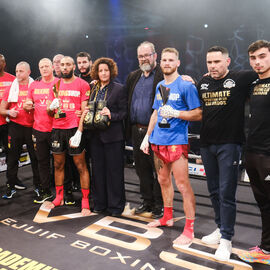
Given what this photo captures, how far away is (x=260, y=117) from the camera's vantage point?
210 cm

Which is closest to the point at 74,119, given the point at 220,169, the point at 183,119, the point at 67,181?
the point at 67,181

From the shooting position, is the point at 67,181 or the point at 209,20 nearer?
the point at 67,181

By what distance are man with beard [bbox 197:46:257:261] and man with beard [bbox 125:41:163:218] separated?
70cm

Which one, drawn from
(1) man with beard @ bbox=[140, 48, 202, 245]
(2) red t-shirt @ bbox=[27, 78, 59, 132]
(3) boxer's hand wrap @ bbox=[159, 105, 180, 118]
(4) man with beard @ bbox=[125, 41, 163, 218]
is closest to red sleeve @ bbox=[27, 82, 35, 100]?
(2) red t-shirt @ bbox=[27, 78, 59, 132]

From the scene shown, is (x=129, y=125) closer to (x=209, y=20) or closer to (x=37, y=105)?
(x=37, y=105)

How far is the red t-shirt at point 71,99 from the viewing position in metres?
3.13

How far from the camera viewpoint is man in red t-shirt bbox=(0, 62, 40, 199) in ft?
11.8

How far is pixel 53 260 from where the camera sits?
7.63 ft

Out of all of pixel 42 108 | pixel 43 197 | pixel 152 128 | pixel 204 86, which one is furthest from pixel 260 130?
pixel 43 197

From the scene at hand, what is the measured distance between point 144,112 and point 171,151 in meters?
0.59

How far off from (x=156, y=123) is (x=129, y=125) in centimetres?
57

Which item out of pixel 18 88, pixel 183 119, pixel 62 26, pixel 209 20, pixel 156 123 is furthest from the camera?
pixel 62 26

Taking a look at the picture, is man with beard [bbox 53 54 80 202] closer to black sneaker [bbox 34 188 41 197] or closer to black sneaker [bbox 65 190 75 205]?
black sneaker [bbox 65 190 75 205]

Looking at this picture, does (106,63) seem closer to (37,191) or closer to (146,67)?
(146,67)
